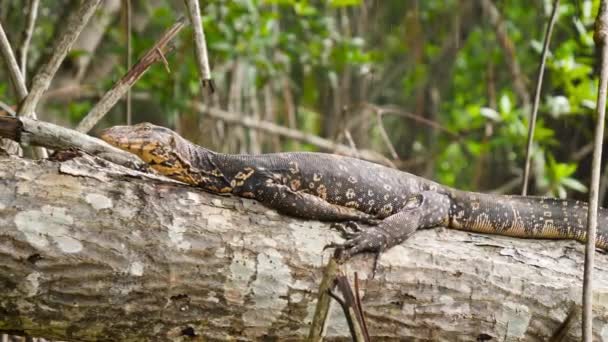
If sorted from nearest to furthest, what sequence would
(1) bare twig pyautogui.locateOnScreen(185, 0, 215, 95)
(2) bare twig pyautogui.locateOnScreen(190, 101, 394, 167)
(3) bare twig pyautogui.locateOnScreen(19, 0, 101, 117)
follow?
(1) bare twig pyautogui.locateOnScreen(185, 0, 215, 95), (3) bare twig pyautogui.locateOnScreen(19, 0, 101, 117), (2) bare twig pyautogui.locateOnScreen(190, 101, 394, 167)

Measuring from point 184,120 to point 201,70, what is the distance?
411 cm

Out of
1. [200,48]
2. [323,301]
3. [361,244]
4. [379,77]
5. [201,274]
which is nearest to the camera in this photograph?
[323,301]

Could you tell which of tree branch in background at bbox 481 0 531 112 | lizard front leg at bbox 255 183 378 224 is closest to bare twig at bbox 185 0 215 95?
lizard front leg at bbox 255 183 378 224

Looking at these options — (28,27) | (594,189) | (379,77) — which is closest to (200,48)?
(28,27)

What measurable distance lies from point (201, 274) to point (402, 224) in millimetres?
1420

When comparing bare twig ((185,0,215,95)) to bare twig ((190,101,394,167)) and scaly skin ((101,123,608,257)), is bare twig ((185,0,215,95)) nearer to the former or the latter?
scaly skin ((101,123,608,257))

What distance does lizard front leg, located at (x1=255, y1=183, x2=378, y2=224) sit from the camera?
13.0 ft

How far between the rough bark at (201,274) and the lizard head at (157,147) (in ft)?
0.63

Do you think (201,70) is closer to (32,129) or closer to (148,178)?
(148,178)

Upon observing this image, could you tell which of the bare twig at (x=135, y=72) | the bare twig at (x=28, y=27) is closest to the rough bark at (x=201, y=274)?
the bare twig at (x=135, y=72)

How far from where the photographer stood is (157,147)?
4.02 meters

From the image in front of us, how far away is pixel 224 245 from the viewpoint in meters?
3.46

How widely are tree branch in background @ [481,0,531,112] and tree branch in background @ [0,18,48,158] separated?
5.79 meters

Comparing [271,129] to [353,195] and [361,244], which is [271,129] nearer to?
[353,195]
